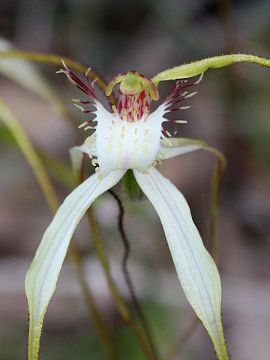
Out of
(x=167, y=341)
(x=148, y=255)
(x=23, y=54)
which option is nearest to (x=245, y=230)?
(x=148, y=255)

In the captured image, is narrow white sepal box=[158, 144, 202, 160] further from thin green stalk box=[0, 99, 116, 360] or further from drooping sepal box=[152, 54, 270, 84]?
thin green stalk box=[0, 99, 116, 360]

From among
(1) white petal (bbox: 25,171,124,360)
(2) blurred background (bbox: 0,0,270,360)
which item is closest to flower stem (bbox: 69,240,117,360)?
(2) blurred background (bbox: 0,0,270,360)

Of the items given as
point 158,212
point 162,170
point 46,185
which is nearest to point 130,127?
point 158,212

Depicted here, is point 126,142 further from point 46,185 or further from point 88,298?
point 88,298

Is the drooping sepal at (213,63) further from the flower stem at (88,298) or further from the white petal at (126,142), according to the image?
the flower stem at (88,298)

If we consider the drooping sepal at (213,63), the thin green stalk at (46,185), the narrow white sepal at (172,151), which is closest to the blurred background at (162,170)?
the thin green stalk at (46,185)

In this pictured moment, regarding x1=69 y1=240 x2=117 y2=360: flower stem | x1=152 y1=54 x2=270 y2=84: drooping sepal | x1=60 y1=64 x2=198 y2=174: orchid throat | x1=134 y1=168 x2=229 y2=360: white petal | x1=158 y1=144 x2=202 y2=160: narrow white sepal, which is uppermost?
x1=152 y1=54 x2=270 y2=84: drooping sepal
